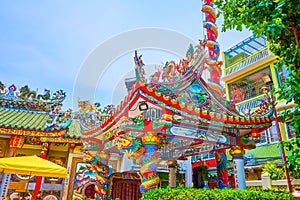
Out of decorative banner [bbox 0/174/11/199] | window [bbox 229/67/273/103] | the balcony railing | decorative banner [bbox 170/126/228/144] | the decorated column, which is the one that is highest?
the balcony railing

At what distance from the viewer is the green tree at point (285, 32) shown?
357 centimetres

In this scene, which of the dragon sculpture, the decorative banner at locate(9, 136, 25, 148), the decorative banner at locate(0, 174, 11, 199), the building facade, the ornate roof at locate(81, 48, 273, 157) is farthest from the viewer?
the building facade

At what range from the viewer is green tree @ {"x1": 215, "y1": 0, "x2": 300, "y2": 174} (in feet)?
11.7

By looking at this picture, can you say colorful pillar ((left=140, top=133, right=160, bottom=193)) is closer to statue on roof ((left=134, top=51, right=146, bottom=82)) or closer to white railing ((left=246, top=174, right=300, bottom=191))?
statue on roof ((left=134, top=51, right=146, bottom=82))

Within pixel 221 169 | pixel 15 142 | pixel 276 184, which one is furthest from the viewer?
pixel 15 142

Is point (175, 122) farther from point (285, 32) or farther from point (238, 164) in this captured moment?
point (285, 32)

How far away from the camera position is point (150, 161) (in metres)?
6.24

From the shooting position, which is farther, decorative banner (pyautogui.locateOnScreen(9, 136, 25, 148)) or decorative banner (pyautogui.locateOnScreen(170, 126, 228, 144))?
decorative banner (pyautogui.locateOnScreen(9, 136, 25, 148))

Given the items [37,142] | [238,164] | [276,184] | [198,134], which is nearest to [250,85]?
[276,184]

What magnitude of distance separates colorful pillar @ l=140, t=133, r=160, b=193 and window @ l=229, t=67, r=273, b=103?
1417cm

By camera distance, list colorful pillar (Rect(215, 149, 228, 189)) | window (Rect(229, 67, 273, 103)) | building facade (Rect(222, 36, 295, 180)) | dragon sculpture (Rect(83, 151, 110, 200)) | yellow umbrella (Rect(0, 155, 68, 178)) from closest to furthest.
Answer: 1. yellow umbrella (Rect(0, 155, 68, 178))
2. colorful pillar (Rect(215, 149, 228, 189))
3. dragon sculpture (Rect(83, 151, 110, 200))
4. building facade (Rect(222, 36, 295, 180))
5. window (Rect(229, 67, 273, 103))

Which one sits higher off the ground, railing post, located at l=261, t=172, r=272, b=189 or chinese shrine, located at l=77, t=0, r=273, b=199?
chinese shrine, located at l=77, t=0, r=273, b=199

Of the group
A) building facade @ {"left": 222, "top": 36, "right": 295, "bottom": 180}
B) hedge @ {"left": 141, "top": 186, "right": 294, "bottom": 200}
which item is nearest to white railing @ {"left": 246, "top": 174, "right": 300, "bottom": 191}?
hedge @ {"left": 141, "top": 186, "right": 294, "bottom": 200}

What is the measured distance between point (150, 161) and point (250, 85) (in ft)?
49.9
